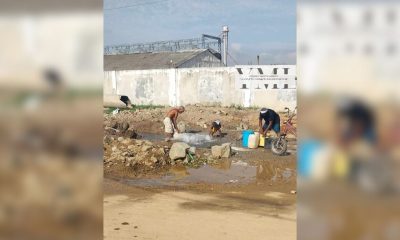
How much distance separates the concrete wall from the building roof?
1264mm

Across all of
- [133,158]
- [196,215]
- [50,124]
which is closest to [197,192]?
[196,215]

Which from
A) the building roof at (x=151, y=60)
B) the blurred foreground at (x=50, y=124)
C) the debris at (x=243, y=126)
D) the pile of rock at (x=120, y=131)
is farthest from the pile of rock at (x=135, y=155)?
the building roof at (x=151, y=60)

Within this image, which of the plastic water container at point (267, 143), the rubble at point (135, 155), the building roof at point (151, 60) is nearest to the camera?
the rubble at point (135, 155)

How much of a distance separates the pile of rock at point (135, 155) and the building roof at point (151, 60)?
532 inches

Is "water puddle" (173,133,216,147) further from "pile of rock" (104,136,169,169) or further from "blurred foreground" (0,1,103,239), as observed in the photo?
"blurred foreground" (0,1,103,239)

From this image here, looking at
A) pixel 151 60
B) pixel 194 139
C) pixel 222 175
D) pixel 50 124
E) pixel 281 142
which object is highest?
pixel 151 60

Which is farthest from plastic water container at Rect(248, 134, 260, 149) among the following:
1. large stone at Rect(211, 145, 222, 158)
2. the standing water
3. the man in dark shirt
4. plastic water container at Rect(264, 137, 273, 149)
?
the standing water

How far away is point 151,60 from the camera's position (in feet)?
82.8

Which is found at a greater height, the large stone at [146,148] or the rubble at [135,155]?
the large stone at [146,148]

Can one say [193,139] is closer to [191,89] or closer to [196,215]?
[196,215]

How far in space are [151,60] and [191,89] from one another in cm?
545

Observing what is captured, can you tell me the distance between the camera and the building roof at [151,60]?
23.8 m

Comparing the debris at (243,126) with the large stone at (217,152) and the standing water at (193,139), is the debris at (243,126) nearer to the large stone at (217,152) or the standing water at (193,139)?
the standing water at (193,139)

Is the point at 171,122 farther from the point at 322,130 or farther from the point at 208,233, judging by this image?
the point at 322,130
